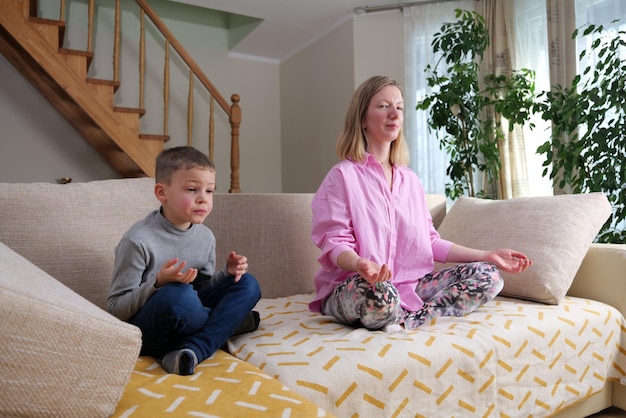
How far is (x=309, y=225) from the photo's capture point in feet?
6.08

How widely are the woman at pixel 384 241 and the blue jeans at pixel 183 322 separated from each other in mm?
309

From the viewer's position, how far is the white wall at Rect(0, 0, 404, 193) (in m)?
4.18

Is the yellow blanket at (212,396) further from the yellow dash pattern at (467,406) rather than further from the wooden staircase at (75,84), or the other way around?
the wooden staircase at (75,84)

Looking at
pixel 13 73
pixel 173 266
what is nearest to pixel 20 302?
pixel 173 266

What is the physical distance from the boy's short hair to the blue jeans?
299mm

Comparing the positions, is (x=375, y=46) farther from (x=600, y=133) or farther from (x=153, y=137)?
(x=600, y=133)

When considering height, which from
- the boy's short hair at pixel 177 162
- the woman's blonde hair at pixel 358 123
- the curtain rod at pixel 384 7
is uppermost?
the curtain rod at pixel 384 7

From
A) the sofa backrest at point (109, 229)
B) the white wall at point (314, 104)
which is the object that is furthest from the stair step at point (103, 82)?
the sofa backrest at point (109, 229)

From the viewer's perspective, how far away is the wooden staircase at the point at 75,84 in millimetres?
3318

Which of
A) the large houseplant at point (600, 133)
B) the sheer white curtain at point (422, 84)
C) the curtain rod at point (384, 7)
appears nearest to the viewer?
the large houseplant at point (600, 133)

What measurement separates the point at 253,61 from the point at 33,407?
5.04m

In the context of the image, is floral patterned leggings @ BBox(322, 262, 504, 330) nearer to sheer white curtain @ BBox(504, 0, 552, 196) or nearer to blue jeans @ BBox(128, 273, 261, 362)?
blue jeans @ BBox(128, 273, 261, 362)

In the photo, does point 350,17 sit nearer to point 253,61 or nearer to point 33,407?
point 253,61

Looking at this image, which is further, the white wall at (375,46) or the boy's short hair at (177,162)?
the white wall at (375,46)
